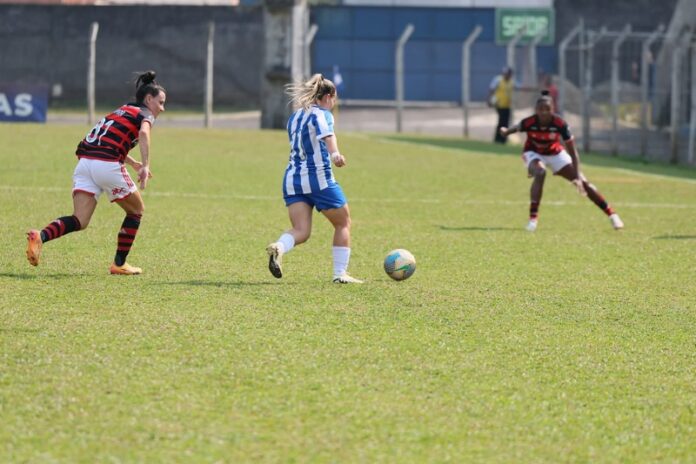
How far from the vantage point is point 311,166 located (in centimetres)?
1001

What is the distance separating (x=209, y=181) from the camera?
20.0m

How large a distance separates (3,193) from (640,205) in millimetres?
8630

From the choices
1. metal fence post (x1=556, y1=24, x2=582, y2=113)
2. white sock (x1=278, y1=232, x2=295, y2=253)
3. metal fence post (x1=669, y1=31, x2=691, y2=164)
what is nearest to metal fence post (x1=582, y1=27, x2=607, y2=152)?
metal fence post (x1=556, y1=24, x2=582, y2=113)

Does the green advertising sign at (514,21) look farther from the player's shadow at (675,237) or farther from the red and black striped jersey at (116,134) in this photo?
the red and black striped jersey at (116,134)

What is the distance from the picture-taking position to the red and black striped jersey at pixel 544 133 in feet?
52.5

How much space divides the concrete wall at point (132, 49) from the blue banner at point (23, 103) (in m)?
12.9

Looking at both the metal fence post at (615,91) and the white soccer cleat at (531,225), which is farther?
the metal fence post at (615,91)

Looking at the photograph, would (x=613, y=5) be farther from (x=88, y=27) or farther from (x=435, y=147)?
(x=435, y=147)

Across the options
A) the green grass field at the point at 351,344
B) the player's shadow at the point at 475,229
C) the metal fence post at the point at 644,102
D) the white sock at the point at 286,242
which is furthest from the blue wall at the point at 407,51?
the white sock at the point at 286,242

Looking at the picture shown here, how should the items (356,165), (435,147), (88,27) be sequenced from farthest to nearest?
(88,27)
(435,147)
(356,165)

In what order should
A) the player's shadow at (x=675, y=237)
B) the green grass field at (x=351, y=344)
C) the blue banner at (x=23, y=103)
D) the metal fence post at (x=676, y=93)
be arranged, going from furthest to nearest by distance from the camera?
the blue banner at (x=23, y=103) → the metal fence post at (x=676, y=93) → the player's shadow at (x=675, y=237) → the green grass field at (x=351, y=344)

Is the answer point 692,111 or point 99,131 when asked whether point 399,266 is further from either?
point 692,111

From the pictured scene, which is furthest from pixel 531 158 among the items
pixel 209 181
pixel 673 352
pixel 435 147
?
pixel 435 147

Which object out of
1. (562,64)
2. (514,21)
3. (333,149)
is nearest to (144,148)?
(333,149)
